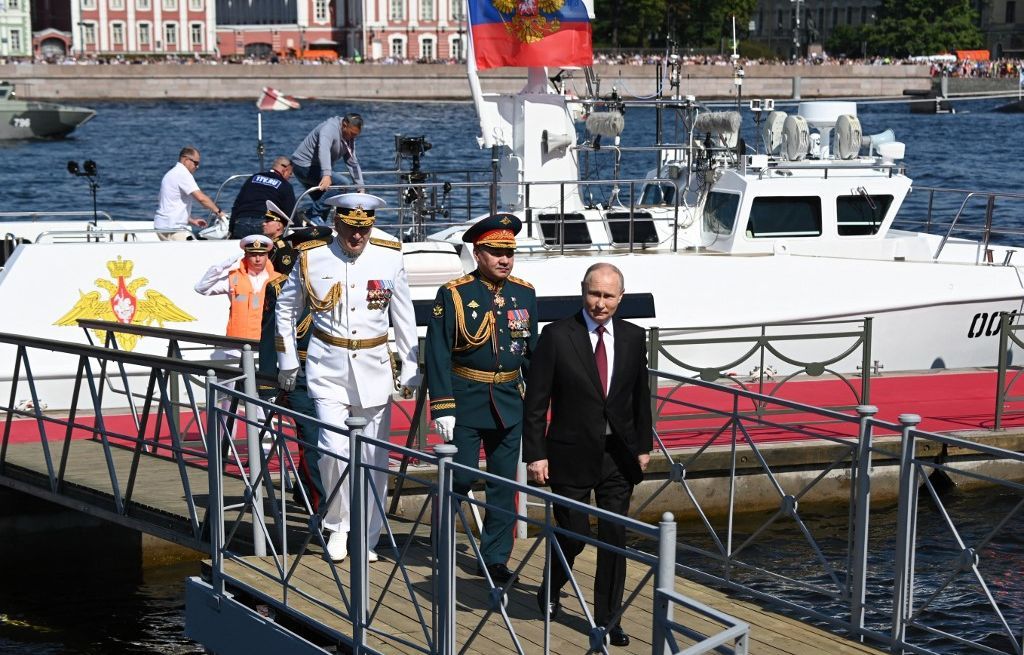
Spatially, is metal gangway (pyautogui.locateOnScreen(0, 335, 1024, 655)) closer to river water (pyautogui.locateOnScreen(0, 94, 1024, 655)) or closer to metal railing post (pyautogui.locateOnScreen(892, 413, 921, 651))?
metal railing post (pyautogui.locateOnScreen(892, 413, 921, 651))

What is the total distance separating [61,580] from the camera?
39.2 feet

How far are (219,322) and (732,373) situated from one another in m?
5.27

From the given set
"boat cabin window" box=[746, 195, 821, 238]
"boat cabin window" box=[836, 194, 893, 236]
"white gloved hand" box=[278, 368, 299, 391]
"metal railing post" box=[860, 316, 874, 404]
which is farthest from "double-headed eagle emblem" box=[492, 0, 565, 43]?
"white gloved hand" box=[278, 368, 299, 391]

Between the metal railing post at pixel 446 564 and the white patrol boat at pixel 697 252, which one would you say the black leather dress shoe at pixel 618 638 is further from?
the white patrol boat at pixel 697 252

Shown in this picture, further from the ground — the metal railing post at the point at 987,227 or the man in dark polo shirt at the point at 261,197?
the man in dark polo shirt at the point at 261,197

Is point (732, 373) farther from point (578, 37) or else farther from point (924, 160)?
point (924, 160)

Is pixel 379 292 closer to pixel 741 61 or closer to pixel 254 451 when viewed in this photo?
pixel 254 451

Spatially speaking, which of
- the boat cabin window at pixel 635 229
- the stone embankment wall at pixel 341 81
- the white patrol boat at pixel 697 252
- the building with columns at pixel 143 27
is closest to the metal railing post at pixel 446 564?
the white patrol boat at pixel 697 252

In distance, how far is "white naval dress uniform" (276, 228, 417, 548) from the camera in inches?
304

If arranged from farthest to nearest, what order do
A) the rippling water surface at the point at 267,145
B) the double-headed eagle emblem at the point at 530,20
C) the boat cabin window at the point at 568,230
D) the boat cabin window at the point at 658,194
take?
1. the rippling water surface at the point at 267,145
2. the boat cabin window at the point at 658,194
3. the double-headed eagle emblem at the point at 530,20
4. the boat cabin window at the point at 568,230

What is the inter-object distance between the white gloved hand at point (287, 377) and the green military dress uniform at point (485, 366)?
0.88 metres

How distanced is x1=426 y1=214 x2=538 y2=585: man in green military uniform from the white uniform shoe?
2.49ft

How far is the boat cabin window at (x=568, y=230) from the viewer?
52.0 ft

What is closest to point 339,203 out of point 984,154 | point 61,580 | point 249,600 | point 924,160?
point 249,600
